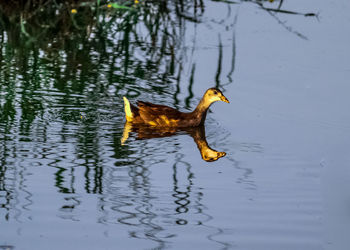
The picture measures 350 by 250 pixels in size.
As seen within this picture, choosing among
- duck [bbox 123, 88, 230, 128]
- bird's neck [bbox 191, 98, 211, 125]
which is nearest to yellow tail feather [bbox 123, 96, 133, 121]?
duck [bbox 123, 88, 230, 128]

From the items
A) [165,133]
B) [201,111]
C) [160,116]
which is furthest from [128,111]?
[201,111]

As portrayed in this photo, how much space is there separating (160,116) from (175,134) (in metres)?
0.30

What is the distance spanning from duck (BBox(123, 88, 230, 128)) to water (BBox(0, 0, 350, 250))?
0.57ft

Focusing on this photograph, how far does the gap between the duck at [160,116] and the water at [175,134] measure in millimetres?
173

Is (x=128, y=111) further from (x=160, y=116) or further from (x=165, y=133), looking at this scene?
(x=165, y=133)

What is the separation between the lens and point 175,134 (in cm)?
967

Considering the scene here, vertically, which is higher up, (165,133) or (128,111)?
(128,111)

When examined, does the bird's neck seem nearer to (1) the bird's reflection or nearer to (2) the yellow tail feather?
(1) the bird's reflection

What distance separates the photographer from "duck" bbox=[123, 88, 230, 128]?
9.77m

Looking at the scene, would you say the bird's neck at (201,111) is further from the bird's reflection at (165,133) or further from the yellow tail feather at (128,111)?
the yellow tail feather at (128,111)

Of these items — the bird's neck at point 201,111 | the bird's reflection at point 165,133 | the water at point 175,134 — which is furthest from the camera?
the bird's neck at point 201,111

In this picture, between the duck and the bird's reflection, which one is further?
the duck

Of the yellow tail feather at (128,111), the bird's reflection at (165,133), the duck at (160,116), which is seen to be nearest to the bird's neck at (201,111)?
the duck at (160,116)

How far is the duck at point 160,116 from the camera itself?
977 cm
